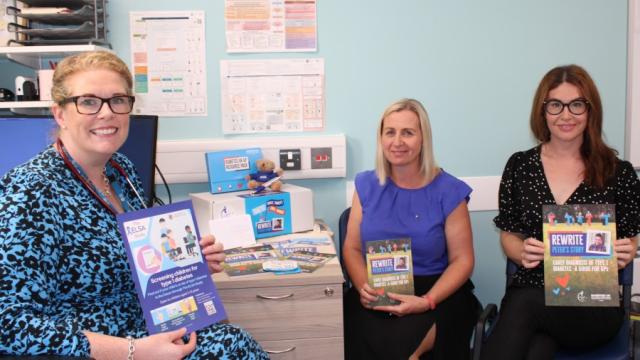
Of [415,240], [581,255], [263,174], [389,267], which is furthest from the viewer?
[263,174]

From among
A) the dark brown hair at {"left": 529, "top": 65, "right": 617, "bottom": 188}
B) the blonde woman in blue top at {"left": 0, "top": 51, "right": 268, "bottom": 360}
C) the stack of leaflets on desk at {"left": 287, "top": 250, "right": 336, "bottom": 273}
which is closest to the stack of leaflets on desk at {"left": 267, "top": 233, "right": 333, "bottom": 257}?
the stack of leaflets on desk at {"left": 287, "top": 250, "right": 336, "bottom": 273}

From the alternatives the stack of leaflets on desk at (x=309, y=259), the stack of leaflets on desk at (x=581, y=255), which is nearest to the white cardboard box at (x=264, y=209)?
the stack of leaflets on desk at (x=309, y=259)

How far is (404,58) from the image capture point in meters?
2.74

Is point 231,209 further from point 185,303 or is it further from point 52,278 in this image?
point 52,278

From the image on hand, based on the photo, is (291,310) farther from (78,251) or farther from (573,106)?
(573,106)

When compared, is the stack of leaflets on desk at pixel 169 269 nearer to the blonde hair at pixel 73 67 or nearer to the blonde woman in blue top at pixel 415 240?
the blonde hair at pixel 73 67

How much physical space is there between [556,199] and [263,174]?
119cm

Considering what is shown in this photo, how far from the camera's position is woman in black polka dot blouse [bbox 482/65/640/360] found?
1.91m

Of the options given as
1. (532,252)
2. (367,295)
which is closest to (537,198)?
(532,252)

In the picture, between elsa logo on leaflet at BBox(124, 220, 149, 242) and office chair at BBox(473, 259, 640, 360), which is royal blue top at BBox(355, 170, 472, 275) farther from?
elsa logo on leaflet at BBox(124, 220, 149, 242)

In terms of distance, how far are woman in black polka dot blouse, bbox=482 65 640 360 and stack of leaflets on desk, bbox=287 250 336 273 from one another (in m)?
0.64

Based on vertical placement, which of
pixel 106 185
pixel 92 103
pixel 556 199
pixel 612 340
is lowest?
pixel 612 340

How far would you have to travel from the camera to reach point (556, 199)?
6.84 ft

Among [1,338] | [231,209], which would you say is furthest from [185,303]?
[231,209]
